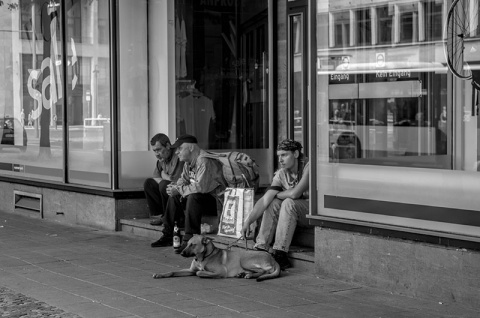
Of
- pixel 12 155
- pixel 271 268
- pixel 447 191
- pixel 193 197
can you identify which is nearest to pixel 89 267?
pixel 193 197

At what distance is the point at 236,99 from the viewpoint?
12602 millimetres

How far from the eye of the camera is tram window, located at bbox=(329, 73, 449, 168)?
786 centimetres

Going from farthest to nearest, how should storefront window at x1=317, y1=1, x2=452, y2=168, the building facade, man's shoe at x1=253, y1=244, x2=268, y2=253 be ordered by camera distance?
man's shoe at x1=253, y1=244, x2=268, y2=253 < storefront window at x1=317, y1=1, x2=452, y2=168 < the building facade

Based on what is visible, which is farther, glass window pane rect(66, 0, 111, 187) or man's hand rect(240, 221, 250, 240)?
glass window pane rect(66, 0, 111, 187)

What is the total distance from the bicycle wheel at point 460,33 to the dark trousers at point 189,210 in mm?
3472

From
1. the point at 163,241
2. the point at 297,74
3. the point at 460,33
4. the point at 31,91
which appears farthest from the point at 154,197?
the point at 460,33

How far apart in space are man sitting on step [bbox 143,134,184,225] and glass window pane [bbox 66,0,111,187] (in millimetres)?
870

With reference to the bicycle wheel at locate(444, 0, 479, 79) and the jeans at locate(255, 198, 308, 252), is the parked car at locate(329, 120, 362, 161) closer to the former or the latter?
the jeans at locate(255, 198, 308, 252)

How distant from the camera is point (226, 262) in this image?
338 inches

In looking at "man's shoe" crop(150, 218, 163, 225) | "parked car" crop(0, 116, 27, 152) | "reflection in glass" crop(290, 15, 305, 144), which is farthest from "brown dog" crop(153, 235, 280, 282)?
"parked car" crop(0, 116, 27, 152)

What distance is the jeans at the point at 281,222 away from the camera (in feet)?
28.8

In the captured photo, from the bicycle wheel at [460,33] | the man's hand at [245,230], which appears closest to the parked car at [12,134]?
the man's hand at [245,230]

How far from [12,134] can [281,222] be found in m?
7.95

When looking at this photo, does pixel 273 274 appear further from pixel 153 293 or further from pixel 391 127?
pixel 391 127
